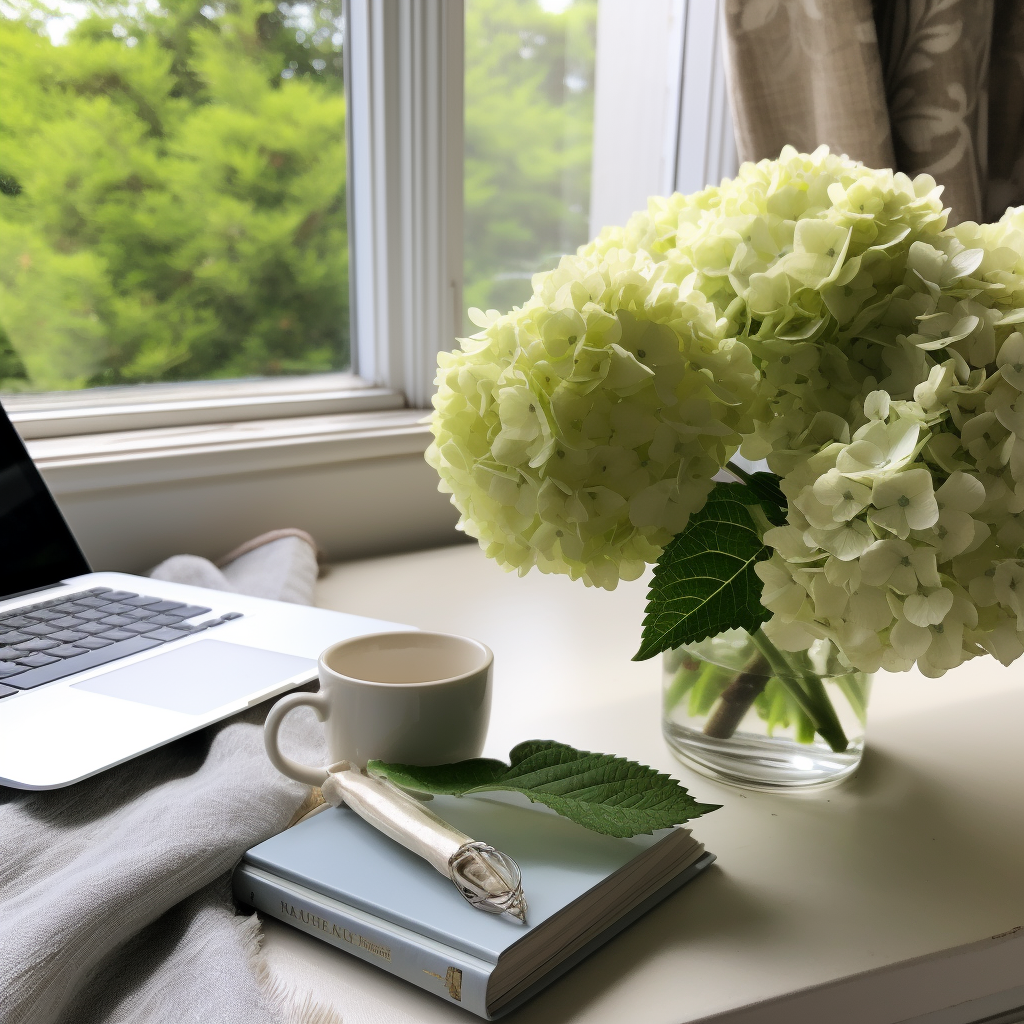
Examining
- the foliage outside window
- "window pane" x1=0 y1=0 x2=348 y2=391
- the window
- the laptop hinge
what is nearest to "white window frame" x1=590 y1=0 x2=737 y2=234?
the window

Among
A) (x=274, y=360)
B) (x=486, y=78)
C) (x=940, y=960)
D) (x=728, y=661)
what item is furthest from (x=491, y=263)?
(x=940, y=960)

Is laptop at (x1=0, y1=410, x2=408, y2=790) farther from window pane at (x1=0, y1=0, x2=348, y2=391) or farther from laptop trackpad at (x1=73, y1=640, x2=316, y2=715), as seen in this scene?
window pane at (x1=0, y1=0, x2=348, y2=391)

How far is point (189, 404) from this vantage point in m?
1.14

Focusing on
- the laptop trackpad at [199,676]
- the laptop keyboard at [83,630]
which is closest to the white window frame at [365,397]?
the laptop keyboard at [83,630]

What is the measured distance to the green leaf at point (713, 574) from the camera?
48cm

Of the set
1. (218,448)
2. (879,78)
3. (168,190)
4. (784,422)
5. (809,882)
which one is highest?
(879,78)

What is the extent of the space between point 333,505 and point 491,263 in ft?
1.48

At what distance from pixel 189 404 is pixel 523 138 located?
0.62m

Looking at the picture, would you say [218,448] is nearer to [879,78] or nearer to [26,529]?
[26,529]

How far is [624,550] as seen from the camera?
0.49m

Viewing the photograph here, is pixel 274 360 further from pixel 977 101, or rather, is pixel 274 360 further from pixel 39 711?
pixel 977 101

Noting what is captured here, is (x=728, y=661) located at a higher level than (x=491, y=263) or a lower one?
lower

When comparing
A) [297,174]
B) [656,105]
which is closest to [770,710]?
[297,174]

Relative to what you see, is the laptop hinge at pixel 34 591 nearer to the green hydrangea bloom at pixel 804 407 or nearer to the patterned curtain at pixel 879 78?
the green hydrangea bloom at pixel 804 407
